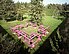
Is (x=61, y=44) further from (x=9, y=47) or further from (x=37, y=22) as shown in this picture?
(x=37, y=22)

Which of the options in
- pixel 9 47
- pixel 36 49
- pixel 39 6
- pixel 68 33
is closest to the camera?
Answer: pixel 68 33

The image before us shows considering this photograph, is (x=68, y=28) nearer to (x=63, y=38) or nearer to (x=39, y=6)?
(x=63, y=38)

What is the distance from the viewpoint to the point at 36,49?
20500 millimetres

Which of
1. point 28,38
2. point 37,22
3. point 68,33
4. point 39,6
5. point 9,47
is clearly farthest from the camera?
point 39,6

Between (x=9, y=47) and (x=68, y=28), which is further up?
(x=68, y=28)

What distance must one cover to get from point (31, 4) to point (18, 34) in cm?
1300

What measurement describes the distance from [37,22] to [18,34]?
9545 mm

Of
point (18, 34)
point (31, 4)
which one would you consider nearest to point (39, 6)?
point (31, 4)

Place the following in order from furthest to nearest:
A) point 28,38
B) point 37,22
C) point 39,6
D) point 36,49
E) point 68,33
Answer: point 39,6 < point 37,22 < point 28,38 < point 36,49 < point 68,33

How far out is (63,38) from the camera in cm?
809

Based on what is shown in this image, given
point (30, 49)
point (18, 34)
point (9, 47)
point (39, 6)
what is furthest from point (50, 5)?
point (9, 47)

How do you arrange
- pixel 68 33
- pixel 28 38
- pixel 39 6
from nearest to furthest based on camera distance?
pixel 68 33 < pixel 28 38 < pixel 39 6

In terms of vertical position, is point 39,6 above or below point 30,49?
above

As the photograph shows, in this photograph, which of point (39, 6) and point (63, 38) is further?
point (39, 6)
